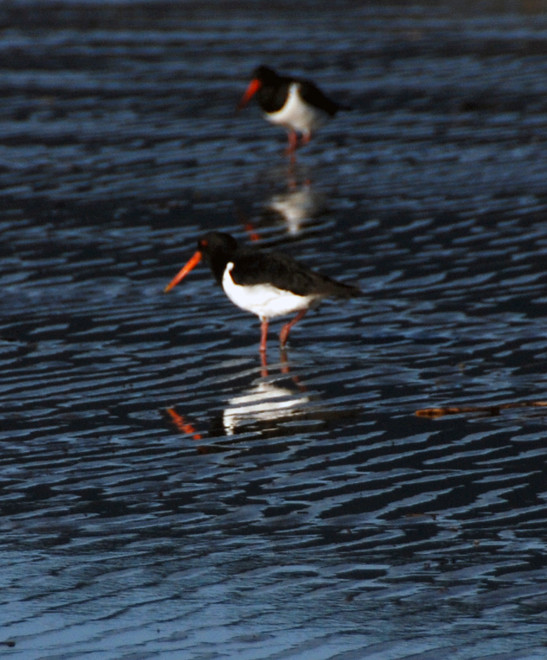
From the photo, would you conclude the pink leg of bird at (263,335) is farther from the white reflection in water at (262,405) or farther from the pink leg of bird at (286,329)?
the white reflection in water at (262,405)

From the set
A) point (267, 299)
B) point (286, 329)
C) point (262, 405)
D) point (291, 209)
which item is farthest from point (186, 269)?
point (291, 209)

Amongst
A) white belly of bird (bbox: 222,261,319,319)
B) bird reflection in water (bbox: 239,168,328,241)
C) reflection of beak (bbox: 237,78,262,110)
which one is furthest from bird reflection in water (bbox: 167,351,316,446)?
reflection of beak (bbox: 237,78,262,110)

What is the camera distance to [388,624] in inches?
235

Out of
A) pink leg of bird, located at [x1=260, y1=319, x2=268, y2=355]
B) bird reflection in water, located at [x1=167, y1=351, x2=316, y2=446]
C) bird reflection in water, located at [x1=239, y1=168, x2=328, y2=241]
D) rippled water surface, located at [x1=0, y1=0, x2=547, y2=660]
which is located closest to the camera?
rippled water surface, located at [x1=0, y1=0, x2=547, y2=660]

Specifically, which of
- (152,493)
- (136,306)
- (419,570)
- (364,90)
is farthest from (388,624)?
(364,90)

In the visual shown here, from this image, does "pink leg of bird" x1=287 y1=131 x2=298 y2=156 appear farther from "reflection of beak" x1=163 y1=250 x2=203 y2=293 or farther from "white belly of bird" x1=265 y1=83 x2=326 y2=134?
"reflection of beak" x1=163 y1=250 x2=203 y2=293

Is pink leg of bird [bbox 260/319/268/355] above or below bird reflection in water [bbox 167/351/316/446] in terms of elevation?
above

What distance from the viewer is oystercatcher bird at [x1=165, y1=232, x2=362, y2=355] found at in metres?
10.6

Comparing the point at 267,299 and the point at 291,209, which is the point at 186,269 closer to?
the point at 267,299

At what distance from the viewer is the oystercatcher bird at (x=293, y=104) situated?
19.2 metres

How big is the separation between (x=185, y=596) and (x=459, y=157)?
1215 cm

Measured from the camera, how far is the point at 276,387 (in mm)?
9898

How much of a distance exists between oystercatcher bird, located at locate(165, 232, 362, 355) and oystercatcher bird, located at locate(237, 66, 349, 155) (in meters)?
8.41

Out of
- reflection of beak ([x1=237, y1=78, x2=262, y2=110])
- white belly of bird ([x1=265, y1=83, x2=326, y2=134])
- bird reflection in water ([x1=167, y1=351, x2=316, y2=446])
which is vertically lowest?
bird reflection in water ([x1=167, y1=351, x2=316, y2=446])
